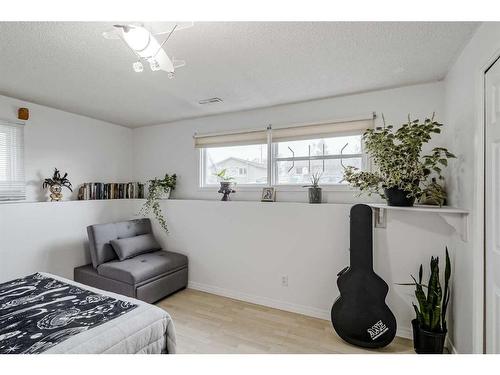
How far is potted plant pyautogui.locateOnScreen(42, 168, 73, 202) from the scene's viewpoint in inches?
117

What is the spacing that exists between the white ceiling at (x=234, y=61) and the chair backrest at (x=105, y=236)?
1.52 meters

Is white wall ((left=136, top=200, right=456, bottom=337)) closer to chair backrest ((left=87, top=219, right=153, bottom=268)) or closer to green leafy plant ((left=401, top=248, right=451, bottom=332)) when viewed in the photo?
green leafy plant ((left=401, top=248, right=451, bottom=332))

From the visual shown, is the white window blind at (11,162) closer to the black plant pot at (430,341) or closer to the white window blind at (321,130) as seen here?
the white window blind at (321,130)

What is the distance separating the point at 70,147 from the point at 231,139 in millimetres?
2142

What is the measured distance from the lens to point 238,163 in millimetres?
3299

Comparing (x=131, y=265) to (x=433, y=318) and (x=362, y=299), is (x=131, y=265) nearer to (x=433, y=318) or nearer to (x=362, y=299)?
(x=362, y=299)

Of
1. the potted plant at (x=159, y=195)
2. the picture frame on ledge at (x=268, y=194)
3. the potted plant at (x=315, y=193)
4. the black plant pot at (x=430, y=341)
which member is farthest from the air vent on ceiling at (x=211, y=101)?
the black plant pot at (x=430, y=341)

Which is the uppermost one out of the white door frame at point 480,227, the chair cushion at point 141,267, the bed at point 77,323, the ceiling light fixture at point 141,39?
the ceiling light fixture at point 141,39

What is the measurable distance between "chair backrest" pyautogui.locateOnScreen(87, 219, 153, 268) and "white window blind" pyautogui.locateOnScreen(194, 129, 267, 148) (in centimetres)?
146

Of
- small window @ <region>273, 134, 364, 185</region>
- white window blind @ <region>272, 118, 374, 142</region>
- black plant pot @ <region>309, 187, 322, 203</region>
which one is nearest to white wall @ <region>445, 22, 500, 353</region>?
white window blind @ <region>272, 118, 374, 142</region>

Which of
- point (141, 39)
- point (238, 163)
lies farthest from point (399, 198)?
point (141, 39)

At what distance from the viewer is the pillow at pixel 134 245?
9.64 feet

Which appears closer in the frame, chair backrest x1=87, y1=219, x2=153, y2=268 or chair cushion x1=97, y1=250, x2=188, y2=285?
chair cushion x1=97, y1=250, x2=188, y2=285
